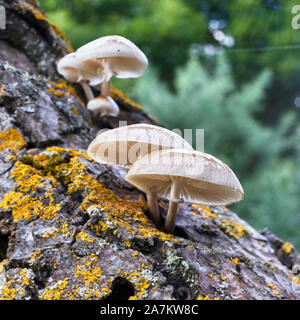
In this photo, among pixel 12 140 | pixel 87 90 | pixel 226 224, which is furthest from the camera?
pixel 87 90

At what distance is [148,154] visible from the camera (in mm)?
946

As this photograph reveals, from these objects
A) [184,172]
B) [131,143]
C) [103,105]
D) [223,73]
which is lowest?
[184,172]

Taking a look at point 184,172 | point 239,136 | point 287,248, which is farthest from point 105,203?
point 239,136

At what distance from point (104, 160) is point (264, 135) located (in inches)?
118

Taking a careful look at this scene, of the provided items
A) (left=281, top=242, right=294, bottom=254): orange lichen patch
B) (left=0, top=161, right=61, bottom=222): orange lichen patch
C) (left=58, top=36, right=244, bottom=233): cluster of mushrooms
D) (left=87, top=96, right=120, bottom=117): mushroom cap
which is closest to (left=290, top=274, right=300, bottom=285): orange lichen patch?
(left=281, top=242, right=294, bottom=254): orange lichen patch

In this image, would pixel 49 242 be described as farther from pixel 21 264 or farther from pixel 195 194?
pixel 195 194

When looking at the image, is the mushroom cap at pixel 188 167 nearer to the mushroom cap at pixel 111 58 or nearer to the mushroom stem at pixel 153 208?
the mushroom stem at pixel 153 208

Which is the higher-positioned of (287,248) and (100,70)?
(100,70)

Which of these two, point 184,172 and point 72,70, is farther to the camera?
point 72,70

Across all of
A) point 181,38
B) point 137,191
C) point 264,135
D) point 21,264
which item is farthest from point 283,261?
point 181,38

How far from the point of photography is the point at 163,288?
2.90ft

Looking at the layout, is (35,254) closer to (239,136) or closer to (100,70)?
(100,70)

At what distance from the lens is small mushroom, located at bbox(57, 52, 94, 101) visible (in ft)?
4.74

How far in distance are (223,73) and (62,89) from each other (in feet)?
8.70
